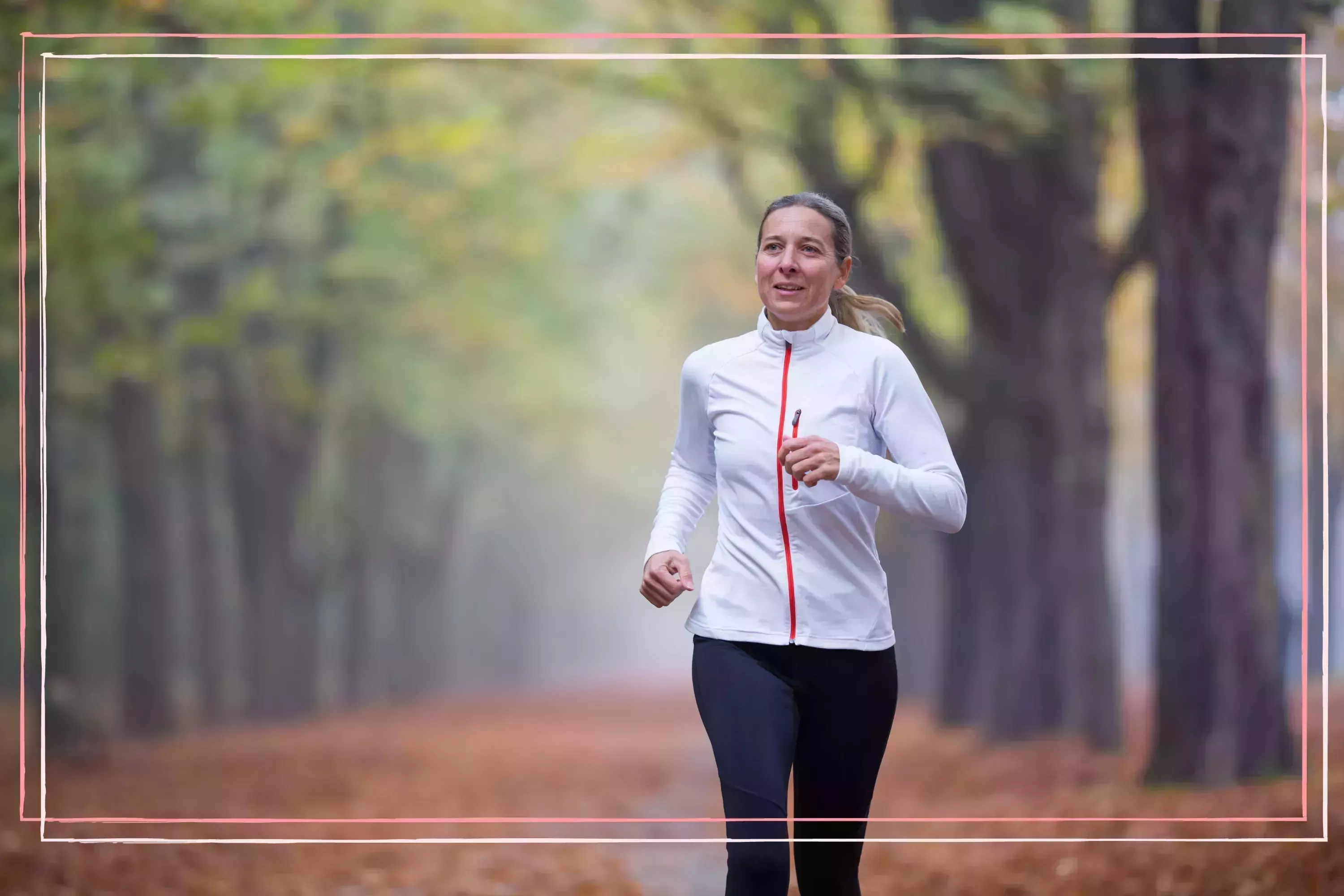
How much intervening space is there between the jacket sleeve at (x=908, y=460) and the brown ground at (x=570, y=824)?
3.29m

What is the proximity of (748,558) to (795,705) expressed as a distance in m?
0.39

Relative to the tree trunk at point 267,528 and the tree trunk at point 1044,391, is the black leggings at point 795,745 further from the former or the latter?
the tree trunk at point 267,528

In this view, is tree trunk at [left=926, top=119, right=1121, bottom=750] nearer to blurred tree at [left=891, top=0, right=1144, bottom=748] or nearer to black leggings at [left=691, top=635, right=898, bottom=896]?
blurred tree at [left=891, top=0, right=1144, bottom=748]

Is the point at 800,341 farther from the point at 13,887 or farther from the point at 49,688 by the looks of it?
the point at 49,688

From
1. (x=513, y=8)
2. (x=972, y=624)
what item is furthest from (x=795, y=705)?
(x=972, y=624)

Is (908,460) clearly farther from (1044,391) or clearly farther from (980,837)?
(1044,391)

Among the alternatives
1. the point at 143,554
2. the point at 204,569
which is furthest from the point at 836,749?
the point at 204,569

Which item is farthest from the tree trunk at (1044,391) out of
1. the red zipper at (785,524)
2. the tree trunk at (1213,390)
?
the red zipper at (785,524)

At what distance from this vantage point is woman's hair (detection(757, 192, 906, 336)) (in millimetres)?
4043

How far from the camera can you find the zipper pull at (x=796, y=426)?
391cm

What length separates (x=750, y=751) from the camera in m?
3.82

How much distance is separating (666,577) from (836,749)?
2.03ft

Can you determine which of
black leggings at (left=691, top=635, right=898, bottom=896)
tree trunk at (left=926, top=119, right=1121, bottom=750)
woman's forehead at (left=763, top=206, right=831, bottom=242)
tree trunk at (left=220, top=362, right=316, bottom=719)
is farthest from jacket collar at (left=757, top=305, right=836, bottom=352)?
tree trunk at (left=220, top=362, right=316, bottom=719)

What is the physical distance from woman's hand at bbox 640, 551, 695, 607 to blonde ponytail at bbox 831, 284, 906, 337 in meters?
0.80
